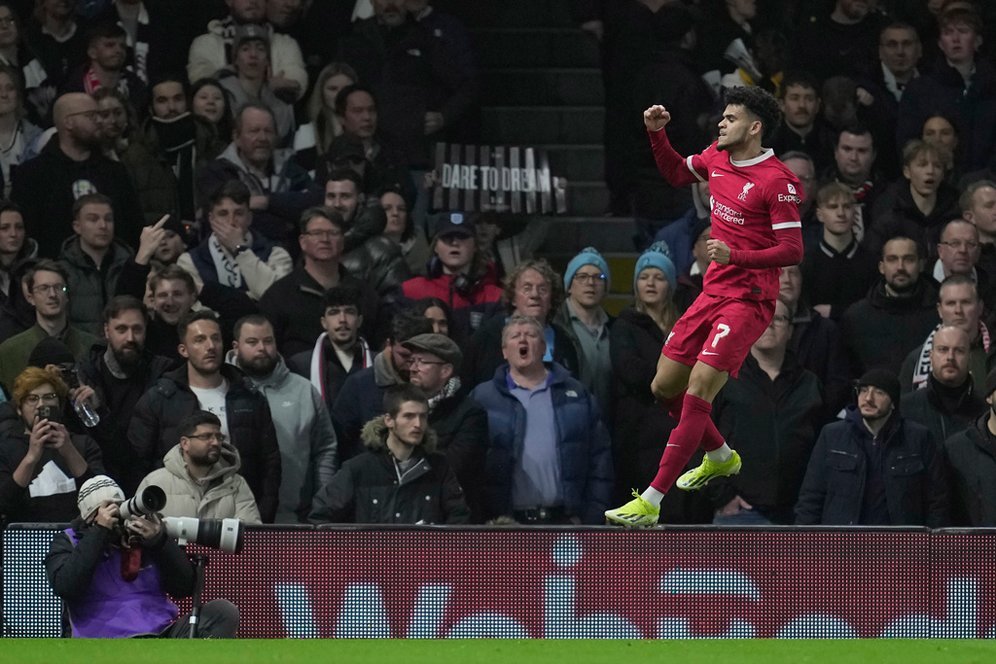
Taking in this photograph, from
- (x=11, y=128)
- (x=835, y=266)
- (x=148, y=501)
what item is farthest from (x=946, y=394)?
(x=11, y=128)

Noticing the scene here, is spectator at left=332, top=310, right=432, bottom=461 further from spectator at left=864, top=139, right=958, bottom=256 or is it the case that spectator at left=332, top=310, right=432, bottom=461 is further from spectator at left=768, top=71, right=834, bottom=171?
spectator at left=768, top=71, right=834, bottom=171

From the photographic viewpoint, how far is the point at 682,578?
29.9 ft

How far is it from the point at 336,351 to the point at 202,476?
1.39m

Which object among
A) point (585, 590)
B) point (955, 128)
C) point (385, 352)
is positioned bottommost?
point (585, 590)

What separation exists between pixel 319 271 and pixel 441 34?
117 inches

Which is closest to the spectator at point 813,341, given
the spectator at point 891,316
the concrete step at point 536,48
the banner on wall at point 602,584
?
the spectator at point 891,316

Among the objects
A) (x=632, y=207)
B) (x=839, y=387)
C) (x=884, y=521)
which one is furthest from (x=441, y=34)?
(x=884, y=521)

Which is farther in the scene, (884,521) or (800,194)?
(884,521)

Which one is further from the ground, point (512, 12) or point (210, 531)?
point (512, 12)

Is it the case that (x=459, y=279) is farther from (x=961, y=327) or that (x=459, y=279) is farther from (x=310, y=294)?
(x=961, y=327)

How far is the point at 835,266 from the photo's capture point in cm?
1191

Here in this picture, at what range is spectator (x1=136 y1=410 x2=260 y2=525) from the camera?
383 inches

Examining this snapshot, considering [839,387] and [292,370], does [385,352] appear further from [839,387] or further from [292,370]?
[839,387]

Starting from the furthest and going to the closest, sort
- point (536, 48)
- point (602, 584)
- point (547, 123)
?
1. point (536, 48)
2. point (547, 123)
3. point (602, 584)
